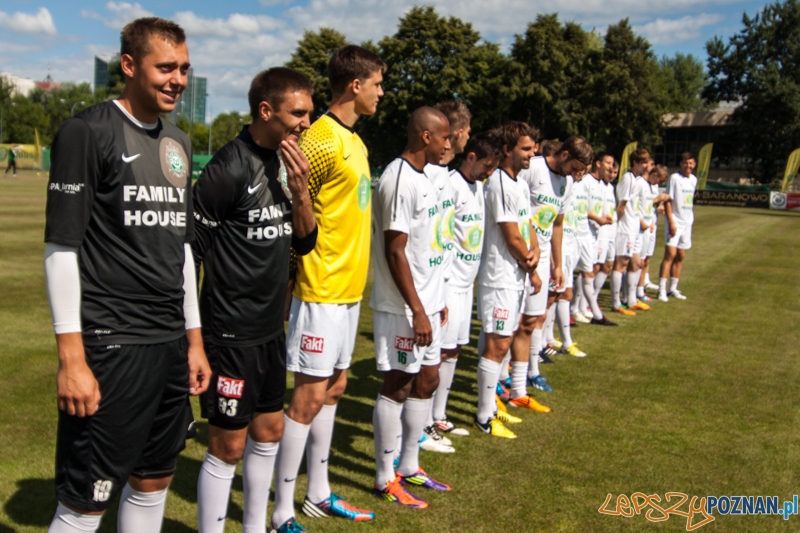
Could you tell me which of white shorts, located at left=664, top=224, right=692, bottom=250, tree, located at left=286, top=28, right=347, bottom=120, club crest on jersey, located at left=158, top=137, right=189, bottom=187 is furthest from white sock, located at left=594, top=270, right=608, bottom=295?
tree, located at left=286, top=28, right=347, bottom=120

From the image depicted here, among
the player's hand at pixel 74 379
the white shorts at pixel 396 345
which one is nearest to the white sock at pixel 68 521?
the player's hand at pixel 74 379

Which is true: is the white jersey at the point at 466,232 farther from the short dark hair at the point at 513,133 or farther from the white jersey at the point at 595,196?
the white jersey at the point at 595,196

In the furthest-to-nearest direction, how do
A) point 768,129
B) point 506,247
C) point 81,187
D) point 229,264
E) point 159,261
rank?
point 768,129 → point 506,247 → point 229,264 → point 159,261 → point 81,187

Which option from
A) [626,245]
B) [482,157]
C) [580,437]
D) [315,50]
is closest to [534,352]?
[580,437]

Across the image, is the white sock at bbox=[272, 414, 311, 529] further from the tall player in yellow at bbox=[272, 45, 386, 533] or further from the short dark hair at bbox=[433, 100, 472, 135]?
the short dark hair at bbox=[433, 100, 472, 135]

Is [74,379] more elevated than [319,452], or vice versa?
[74,379]

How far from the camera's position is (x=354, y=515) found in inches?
163

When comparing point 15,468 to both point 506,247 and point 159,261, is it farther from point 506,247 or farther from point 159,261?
point 506,247

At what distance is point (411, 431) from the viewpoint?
4.68 meters

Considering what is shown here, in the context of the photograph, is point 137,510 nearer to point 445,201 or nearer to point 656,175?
point 445,201

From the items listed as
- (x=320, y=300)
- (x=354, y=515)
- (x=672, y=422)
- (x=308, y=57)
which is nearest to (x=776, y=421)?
(x=672, y=422)

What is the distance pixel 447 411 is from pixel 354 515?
239cm

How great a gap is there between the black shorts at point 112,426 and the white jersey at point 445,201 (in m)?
2.43

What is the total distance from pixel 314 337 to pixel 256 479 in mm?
771
